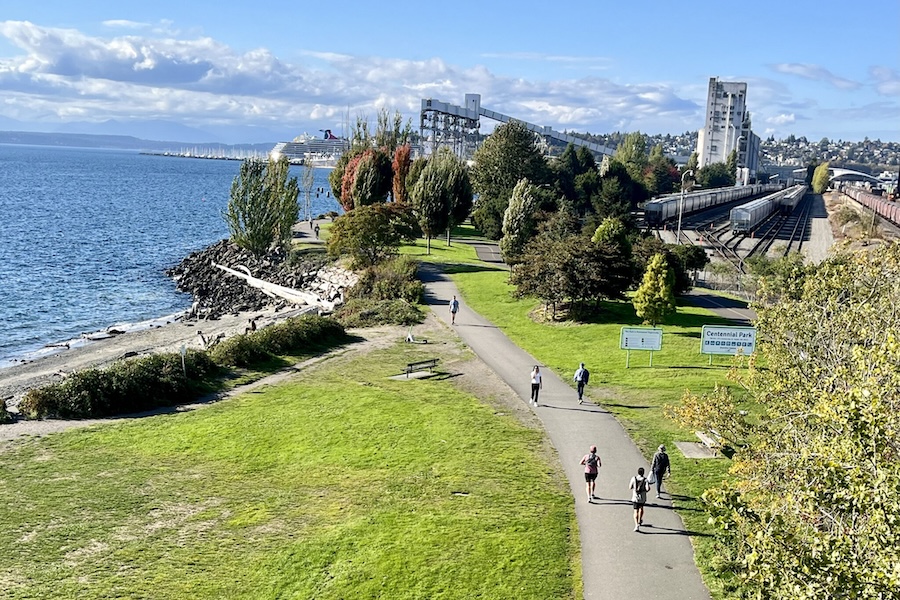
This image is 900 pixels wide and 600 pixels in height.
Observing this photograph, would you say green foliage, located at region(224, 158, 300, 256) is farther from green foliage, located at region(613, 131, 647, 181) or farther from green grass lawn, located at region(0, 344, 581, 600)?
green foliage, located at region(613, 131, 647, 181)

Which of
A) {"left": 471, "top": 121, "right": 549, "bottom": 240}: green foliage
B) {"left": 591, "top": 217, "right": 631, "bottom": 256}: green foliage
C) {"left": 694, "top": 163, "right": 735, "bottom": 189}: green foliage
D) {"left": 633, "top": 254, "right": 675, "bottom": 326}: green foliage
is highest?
{"left": 694, "top": 163, "right": 735, "bottom": 189}: green foliage

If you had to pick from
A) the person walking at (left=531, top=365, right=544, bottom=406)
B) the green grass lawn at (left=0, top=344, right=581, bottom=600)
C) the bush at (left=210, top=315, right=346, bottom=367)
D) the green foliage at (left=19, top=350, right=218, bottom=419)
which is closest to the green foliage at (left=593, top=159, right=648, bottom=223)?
the bush at (left=210, top=315, right=346, bottom=367)

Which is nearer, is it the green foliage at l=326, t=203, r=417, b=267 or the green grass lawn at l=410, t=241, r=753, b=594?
the green grass lawn at l=410, t=241, r=753, b=594

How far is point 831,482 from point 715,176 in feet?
602

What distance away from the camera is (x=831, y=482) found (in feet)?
26.1

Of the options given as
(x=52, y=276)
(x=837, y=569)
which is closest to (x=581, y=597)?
(x=837, y=569)

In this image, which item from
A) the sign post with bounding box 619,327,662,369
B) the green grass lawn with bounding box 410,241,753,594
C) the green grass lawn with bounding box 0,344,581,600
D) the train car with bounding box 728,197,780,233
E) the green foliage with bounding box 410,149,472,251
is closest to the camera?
the green grass lawn with bounding box 0,344,581,600

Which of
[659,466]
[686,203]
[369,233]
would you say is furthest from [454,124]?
[659,466]

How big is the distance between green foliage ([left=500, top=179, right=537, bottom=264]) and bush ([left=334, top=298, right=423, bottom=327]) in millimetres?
14394

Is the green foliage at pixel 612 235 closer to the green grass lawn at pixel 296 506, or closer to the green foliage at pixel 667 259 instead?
the green foliage at pixel 667 259

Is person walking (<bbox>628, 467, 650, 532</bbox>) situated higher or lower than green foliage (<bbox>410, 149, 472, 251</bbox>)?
lower

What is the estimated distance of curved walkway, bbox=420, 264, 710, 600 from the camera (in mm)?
13719

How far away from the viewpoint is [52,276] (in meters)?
63.8

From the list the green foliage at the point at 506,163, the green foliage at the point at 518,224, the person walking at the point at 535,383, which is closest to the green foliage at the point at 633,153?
the green foliage at the point at 506,163
